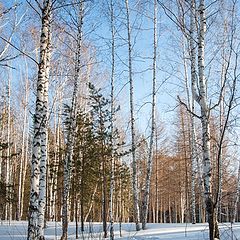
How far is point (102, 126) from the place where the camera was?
16.9 meters

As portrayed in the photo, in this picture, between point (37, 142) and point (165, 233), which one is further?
point (165, 233)

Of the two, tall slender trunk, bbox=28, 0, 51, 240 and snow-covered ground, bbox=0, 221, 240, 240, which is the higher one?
tall slender trunk, bbox=28, 0, 51, 240

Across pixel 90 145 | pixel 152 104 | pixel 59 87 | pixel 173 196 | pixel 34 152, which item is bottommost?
pixel 173 196

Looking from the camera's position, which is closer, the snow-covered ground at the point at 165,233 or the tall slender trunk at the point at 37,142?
the tall slender trunk at the point at 37,142

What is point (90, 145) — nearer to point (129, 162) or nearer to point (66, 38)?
point (66, 38)

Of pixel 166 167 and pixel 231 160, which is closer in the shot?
pixel 231 160

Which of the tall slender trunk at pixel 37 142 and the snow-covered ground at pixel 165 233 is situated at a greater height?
the tall slender trunk at pixel 37 142

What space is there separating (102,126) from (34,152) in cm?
1001

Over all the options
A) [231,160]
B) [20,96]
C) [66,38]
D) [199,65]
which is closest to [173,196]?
[231,160]

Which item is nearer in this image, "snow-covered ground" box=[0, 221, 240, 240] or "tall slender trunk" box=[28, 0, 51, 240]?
"tall slender trunk" box=[28, 0, 51, 240]

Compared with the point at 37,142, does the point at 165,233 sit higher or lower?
lower

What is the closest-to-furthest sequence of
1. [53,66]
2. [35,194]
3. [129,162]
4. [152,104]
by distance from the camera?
[35,194] < [152,104] < [53,66] < [129,162]

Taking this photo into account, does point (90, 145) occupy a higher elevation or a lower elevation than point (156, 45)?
lower

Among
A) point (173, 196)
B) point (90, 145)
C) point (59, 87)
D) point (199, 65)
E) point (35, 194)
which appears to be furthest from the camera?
point (173, 196)
